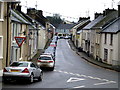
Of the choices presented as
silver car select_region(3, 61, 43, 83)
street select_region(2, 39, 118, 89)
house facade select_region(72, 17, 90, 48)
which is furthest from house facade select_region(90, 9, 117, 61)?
silver car select_region(3, 61, 43, 83)

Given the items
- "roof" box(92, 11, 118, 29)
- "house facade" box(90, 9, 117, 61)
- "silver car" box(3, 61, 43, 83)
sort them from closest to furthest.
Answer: "silver car" box(3, 61, 43, 83), "house facade" box(90, 9, 117, 61), "roof" box(92, 11, 118, 29)

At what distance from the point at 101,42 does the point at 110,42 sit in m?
5.89

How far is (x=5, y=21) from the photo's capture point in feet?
71.5

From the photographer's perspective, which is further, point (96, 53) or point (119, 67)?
point (96, 53)

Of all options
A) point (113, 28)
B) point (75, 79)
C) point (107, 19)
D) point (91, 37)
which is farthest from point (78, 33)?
point (75, 79)

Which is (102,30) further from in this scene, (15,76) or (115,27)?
(15,76)

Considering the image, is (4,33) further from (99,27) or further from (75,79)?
(99,27)

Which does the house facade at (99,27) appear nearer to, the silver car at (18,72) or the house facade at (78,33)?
the house facade at (78,33)

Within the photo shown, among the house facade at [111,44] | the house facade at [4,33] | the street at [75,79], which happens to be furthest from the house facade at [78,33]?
the house facade at [4,33]

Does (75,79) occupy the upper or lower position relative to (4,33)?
lower

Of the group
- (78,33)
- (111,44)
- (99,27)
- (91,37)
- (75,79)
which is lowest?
(75,79)

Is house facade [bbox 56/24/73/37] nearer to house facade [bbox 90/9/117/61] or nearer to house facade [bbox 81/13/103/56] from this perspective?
house facade [bbox 81/13/103/56]

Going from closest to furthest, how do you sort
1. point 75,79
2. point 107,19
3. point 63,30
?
1. point 75,79
2. point 107,19
3. point 63,30

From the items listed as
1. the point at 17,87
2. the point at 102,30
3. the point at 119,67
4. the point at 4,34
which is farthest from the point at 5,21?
the point at 102,30
